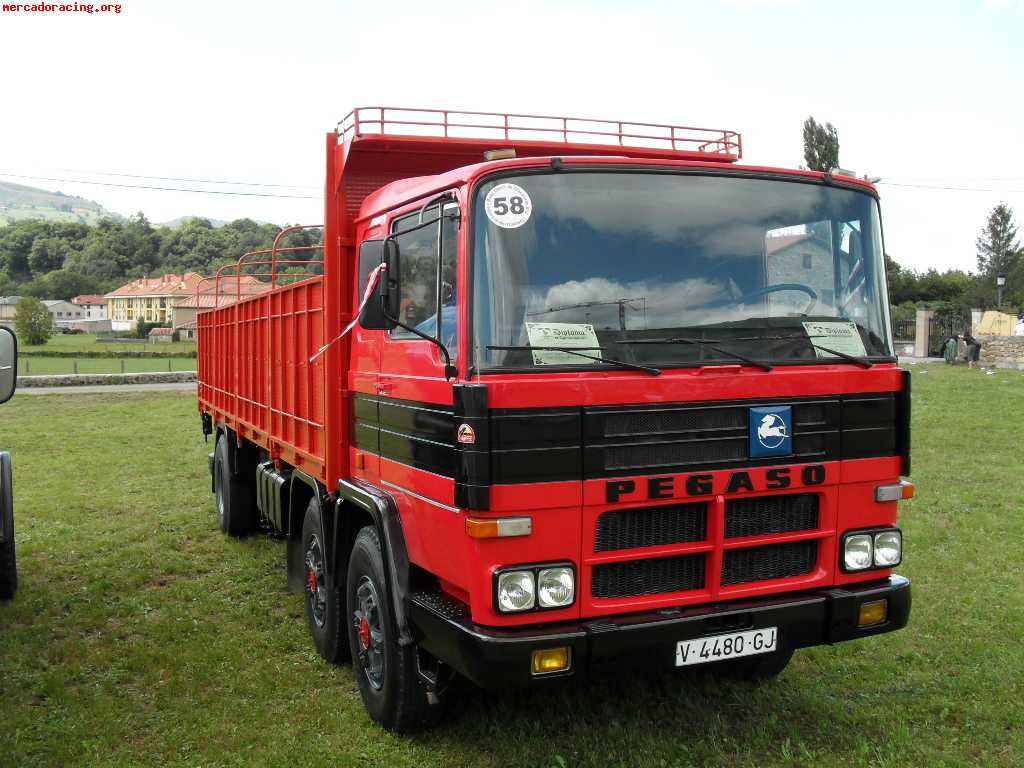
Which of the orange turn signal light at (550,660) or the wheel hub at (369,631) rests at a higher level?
the orange turn signal light at (550,660)

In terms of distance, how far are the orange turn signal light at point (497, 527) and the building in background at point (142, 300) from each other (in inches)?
4110

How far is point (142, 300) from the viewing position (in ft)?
382

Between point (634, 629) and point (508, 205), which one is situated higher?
point (508, 205)

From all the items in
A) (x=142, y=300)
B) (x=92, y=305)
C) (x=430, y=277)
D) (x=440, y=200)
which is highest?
(x=142, y=300)

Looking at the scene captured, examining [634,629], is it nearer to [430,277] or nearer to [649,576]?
[649,576]

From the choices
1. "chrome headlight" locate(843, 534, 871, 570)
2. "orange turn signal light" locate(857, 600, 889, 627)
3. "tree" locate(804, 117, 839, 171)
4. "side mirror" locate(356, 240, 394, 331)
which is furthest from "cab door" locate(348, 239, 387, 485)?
"tree" locate(804, 117, 839, 171)

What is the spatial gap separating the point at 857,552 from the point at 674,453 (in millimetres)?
1102

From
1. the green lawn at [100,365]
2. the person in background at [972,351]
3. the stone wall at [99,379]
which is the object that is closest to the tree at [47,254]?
the green lawn at [100,365]

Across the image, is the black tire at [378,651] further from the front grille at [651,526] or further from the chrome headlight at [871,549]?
the chrome headlight at [871,549]

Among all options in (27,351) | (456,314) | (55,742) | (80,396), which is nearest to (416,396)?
(456,314)

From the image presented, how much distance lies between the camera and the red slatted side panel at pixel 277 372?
5484 millimetres

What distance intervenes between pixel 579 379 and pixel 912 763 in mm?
2395

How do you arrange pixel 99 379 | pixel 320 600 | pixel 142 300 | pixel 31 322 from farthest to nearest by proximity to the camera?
pixel 142 300 → pixel 31 322 → pixel 99 379 → pixel 320 600

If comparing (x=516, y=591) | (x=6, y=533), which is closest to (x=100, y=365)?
(x=6, y=533)
